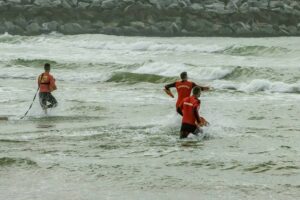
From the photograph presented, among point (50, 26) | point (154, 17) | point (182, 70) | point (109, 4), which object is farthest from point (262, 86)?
point (109, 4)

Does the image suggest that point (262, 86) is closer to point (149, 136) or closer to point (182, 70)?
point (182, 70)

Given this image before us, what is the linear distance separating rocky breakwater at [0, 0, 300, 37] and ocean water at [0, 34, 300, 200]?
17.6 m

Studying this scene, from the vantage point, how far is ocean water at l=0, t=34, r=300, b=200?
31.3ft

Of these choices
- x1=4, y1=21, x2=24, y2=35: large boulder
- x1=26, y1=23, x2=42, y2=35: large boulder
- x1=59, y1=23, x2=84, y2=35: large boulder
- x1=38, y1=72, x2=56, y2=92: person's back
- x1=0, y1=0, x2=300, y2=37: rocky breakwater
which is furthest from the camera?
x1=4, y1=21, x2=24, y2=35: large boulder

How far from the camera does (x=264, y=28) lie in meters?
47.7

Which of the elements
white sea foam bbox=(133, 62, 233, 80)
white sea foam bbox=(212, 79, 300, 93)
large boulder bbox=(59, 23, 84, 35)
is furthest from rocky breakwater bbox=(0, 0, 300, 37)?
white sea foam bbox=(212, 79, 300, 93)

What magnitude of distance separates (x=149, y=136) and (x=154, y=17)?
36640 millimetres

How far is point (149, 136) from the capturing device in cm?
1324

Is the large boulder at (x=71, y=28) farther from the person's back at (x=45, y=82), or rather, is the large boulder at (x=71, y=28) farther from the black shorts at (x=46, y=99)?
the black shorts at (x=46, y=99)

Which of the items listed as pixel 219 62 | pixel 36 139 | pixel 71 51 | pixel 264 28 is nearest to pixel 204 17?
pixel 264 28

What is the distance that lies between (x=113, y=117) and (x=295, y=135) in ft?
16.0

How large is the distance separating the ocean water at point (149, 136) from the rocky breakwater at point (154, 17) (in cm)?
1761

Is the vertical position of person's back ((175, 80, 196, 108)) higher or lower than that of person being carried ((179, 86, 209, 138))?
higher

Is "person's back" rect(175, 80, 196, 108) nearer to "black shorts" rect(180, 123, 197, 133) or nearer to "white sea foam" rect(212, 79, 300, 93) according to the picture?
"black shorts" rect(180, 123, 197, 133)
